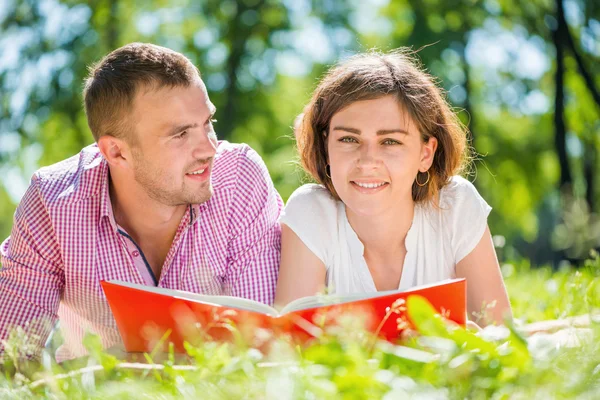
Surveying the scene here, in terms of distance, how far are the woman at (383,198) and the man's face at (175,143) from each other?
0.44 meters

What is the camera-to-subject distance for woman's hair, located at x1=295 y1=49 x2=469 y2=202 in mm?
3068

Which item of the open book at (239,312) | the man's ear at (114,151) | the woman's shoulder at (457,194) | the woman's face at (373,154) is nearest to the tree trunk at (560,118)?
the woman's shoulder at (457,194)

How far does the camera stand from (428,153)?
321 centimetres

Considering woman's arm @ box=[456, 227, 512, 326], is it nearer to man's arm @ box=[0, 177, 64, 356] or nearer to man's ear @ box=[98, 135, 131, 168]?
man's ear @ box=[98, 135, 131, 168]

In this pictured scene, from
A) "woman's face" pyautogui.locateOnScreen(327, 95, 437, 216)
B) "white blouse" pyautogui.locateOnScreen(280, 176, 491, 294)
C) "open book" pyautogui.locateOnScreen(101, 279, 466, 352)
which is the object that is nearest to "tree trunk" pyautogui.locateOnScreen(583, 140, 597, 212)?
"white blouse" pyautogui.locateOnScreen(280, 176, 491, 294)

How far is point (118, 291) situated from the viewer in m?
2.19

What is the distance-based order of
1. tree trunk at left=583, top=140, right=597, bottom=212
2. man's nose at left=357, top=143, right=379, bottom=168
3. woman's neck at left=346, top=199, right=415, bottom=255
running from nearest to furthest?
man's nose at left=357, top=143, right=379, bottom=168 → woman's neck at left=346, top=199, right=415, bottom=255 → tree trunk at left=583, top=140, right=597, bottom=212

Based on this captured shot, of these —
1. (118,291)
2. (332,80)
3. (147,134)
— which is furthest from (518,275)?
(118,291)

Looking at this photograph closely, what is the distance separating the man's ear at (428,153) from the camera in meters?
3.18

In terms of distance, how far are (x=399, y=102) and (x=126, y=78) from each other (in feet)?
3.94

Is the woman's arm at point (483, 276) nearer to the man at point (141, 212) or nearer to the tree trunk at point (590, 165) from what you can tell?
the man at point (141, 212)

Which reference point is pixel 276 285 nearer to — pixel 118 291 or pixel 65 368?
pixel 118 291

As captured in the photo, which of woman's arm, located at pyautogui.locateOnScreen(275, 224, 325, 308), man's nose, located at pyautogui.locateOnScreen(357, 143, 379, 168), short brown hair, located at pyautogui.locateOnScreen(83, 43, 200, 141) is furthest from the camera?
short brown hair, located at pyautogui.locateOnScreen(83, 43, 200, 141)

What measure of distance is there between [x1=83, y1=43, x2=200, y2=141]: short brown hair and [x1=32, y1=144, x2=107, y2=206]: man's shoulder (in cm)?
17
